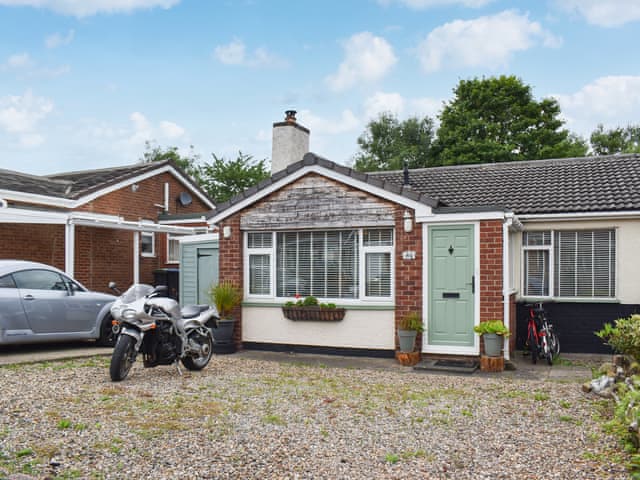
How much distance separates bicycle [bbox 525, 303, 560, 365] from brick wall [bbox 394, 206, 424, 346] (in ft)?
5.90

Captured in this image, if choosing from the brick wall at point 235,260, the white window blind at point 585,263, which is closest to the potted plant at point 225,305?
the brick wall at point 235,260

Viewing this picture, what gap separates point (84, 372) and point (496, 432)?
5598mm

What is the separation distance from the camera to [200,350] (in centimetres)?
864

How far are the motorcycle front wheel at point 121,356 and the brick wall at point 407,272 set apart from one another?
4329 mm

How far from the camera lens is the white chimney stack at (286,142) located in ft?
43.6

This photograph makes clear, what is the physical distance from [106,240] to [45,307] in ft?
20.8

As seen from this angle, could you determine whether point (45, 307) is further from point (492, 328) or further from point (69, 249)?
point (492, 328)

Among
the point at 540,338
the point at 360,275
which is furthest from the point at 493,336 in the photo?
the point at 360,275

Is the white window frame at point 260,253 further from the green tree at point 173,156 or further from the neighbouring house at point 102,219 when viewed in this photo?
the green tree at point 173,156

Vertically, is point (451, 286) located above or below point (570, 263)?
below

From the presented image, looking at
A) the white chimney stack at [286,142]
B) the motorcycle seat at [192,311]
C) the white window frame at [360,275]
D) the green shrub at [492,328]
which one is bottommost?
the green shrub at [492,328]

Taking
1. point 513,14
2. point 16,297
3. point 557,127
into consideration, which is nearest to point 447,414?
point 16,297

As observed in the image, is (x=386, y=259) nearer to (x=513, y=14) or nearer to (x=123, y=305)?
(x=123, y=305)

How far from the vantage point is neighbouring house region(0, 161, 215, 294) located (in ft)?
43.3
